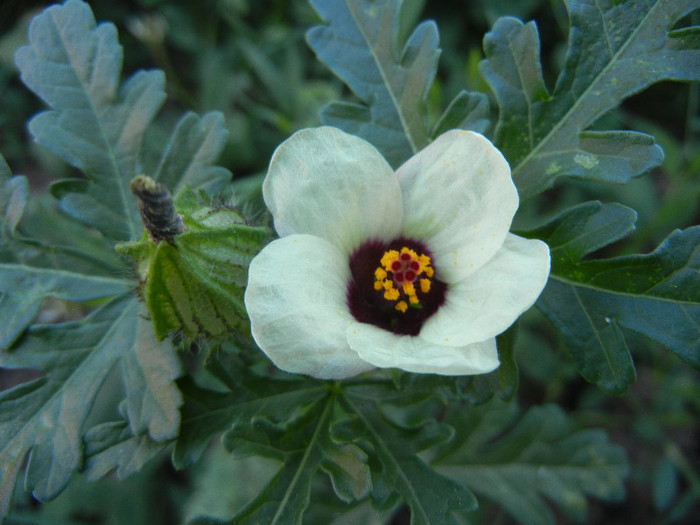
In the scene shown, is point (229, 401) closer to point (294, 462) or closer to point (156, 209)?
point (294, 462)

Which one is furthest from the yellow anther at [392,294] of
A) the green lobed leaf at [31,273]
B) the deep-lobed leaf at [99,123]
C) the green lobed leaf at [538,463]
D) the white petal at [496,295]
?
the green lobed leaf at [538,463]

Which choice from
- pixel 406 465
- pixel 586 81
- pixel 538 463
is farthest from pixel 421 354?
pixel 538 463

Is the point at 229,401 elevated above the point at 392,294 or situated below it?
below

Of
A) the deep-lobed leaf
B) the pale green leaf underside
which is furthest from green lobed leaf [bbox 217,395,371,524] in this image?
the deep-lobed leaf

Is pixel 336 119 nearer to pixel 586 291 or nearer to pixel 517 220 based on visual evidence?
pixel 586 291

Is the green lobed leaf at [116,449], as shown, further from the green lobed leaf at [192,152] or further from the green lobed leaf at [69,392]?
the green lobed leaf at [192,152]

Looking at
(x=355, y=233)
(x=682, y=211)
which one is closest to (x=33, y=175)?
(x=355, y=233)
